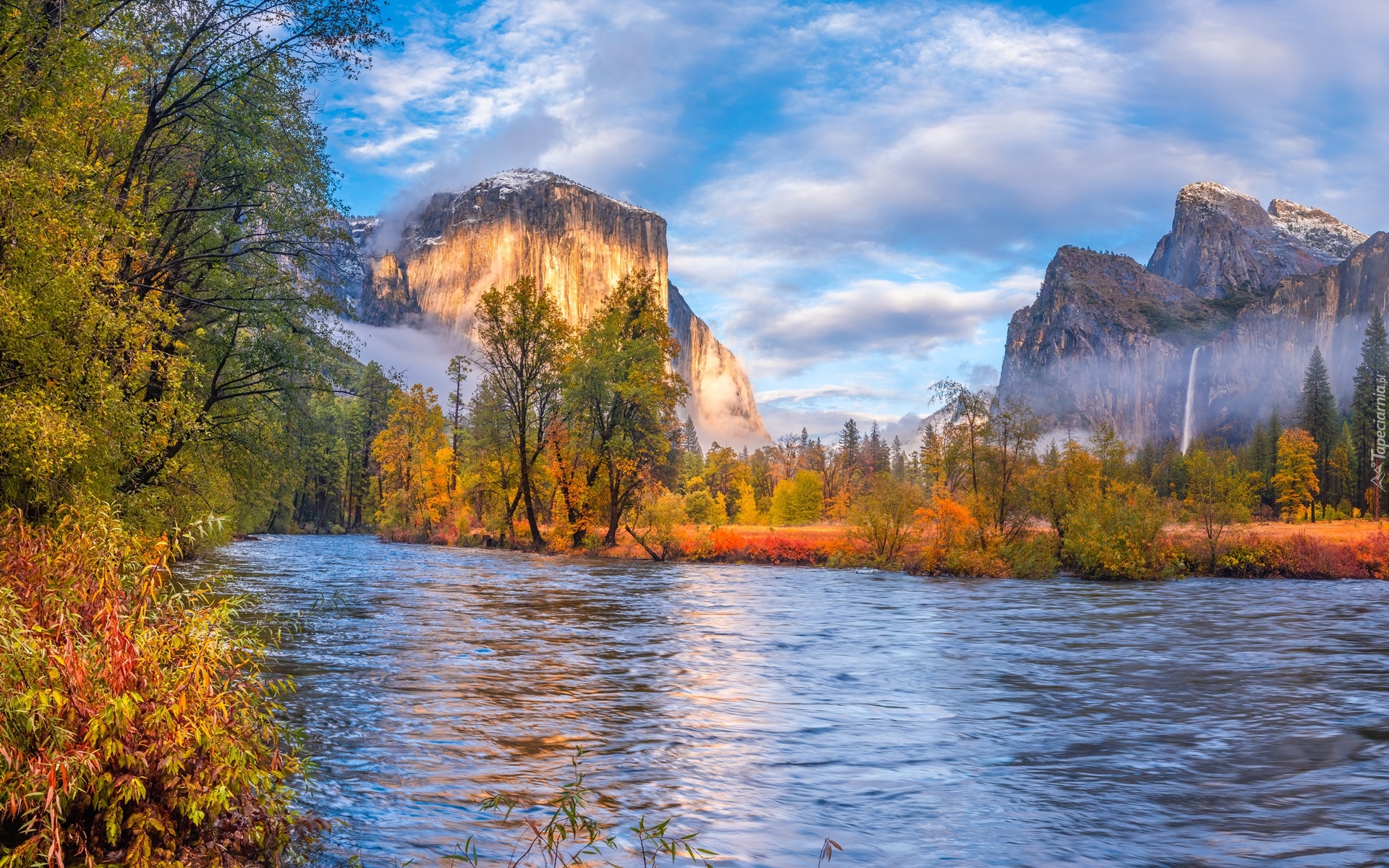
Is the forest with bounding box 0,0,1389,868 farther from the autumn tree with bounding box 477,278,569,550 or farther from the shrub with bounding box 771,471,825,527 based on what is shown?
the shrub with bounding box 771,471,825,527

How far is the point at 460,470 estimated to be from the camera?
222ft

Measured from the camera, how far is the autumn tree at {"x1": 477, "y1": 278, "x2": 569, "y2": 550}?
43656mm

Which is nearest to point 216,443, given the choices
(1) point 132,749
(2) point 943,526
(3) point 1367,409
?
(1) point 132,749

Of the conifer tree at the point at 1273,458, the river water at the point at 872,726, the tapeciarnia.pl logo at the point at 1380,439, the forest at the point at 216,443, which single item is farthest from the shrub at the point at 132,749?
the conifer tree at the point at 1273,458

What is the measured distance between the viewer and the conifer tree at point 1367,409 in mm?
88188

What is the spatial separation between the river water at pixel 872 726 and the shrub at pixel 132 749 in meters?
1.14

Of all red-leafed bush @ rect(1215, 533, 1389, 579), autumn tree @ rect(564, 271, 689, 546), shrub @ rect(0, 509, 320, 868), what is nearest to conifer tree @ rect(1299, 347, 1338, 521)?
red-leafed bush @ rect(1215, 533, 1389, 579)

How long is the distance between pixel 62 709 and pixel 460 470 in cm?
6483

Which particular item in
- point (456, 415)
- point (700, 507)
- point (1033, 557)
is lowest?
point (1033, 557)

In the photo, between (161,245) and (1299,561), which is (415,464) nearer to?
(161,245)

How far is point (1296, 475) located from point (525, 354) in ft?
274

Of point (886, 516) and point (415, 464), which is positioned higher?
point (415, 464)

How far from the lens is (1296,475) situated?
86.3 meters

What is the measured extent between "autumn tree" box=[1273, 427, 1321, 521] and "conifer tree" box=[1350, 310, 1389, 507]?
4.62 metres
